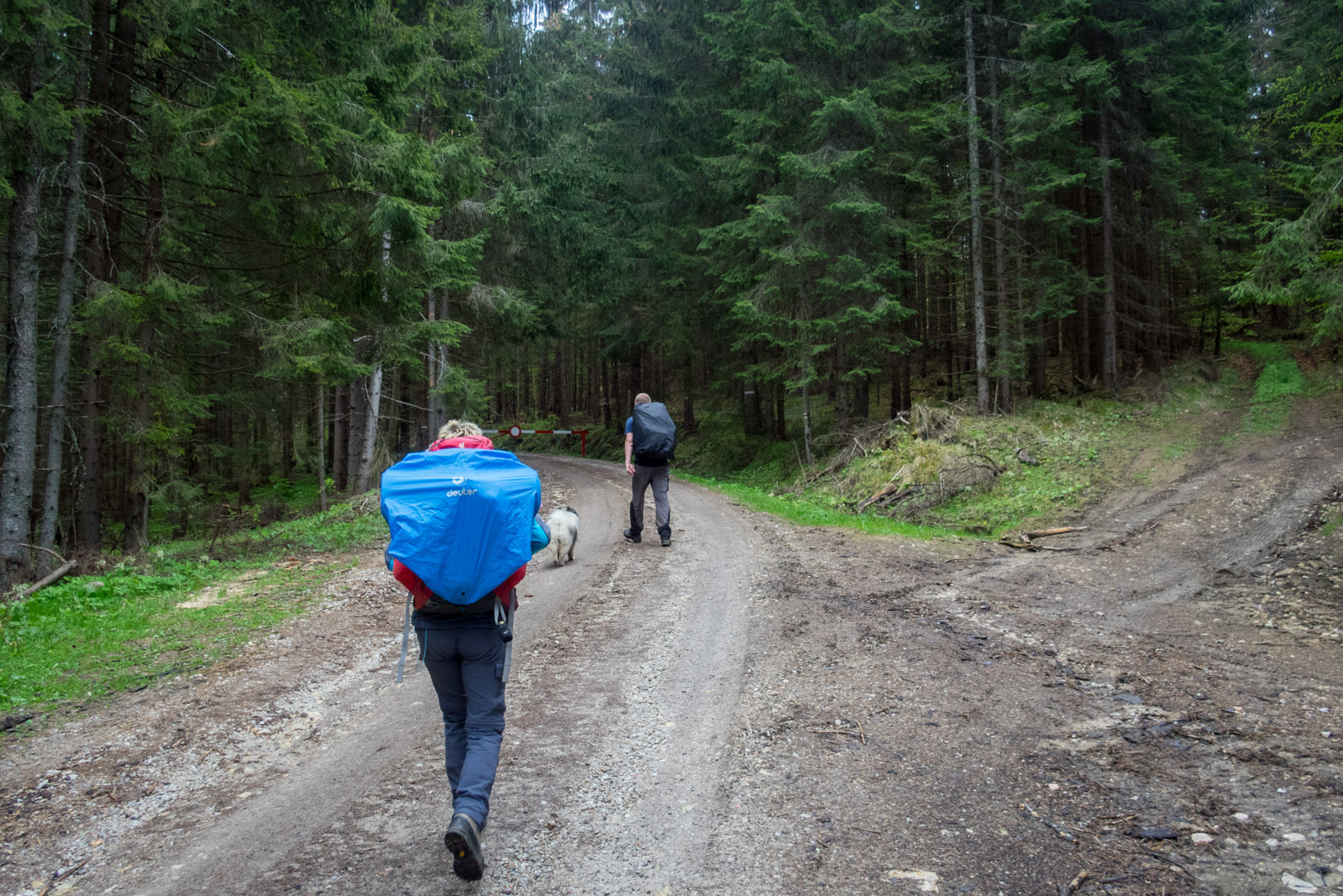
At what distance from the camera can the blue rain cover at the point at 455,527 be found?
3.18 metres

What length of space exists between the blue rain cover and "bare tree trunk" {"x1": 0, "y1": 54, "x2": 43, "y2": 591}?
9318 millimetres

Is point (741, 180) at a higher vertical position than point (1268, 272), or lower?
higher

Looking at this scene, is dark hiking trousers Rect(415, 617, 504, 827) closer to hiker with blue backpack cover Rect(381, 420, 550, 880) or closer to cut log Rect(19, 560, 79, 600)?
hiker with blue backpack cover Rect(381, 420, 550, 880)

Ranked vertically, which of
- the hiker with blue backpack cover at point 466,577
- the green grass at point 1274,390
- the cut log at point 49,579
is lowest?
the cut log at point 49,579

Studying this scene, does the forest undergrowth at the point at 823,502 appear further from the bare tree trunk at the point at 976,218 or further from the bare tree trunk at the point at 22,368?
the bare tree trunk at the point at 22,368

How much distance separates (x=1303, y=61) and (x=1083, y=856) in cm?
2766

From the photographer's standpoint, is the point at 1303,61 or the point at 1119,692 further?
the point at 1303,61

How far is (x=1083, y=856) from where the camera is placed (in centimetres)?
314

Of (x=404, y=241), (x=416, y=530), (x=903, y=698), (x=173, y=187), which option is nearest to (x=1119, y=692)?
(x=903, y=698)

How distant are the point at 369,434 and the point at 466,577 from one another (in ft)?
53.8

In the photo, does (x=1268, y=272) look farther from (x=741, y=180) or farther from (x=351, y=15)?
(x=351, y=15)

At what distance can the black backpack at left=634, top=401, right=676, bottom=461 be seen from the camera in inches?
401

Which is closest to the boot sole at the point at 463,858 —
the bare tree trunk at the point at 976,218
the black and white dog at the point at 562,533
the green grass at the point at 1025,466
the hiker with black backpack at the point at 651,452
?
the black and white dog at the point at 562,533

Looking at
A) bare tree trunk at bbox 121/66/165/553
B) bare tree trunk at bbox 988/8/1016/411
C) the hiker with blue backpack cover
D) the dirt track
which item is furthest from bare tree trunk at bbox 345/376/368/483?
bare tree trunk at bbox 988/8/1016/411
